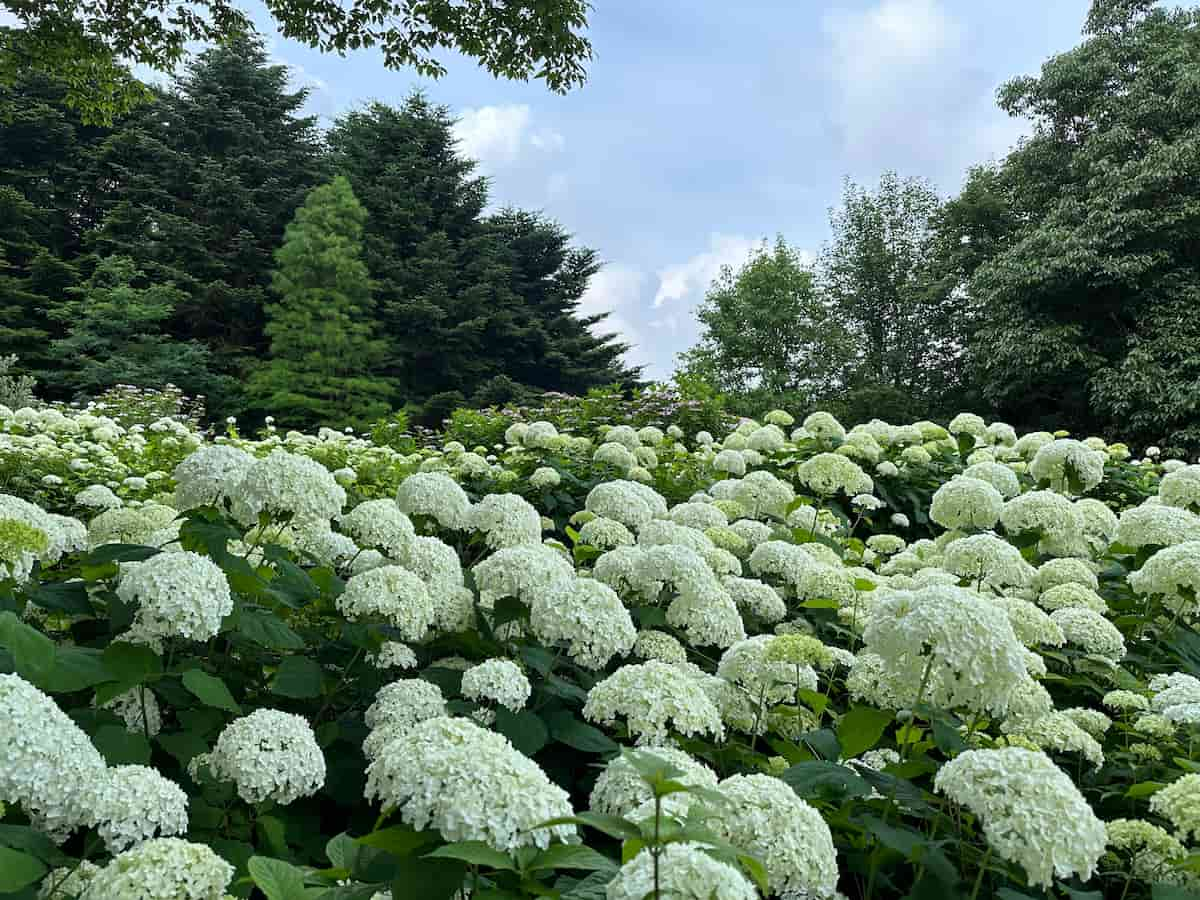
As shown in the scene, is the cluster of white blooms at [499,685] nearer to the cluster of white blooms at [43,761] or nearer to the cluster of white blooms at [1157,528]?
the cluster of white blooms at [43,761]

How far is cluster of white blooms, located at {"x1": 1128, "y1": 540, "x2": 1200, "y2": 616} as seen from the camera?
2920mm

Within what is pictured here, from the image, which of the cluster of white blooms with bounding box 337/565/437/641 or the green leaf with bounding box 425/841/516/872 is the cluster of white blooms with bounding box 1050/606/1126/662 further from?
the green leaf with bounding box 425/841/516/872

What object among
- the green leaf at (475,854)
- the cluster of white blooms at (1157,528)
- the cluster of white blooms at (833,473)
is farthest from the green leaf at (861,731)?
the cluster of white blooms at (833,473)

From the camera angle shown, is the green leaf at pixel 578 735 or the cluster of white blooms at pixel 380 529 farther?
the cluster of white blooms at pixel 380 529

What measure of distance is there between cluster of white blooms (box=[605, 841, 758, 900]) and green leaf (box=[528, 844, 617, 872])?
66mm

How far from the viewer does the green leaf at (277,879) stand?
45.4 inches

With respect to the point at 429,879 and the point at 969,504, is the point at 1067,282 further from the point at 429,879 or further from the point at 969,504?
the point at 429,879

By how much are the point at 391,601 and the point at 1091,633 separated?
2295mm

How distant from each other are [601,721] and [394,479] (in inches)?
199

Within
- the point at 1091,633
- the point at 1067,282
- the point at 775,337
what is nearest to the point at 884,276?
the point at 775,337

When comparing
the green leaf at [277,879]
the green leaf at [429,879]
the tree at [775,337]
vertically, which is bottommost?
the green leaf at [277,879]

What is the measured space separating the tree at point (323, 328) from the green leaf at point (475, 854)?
23030mm

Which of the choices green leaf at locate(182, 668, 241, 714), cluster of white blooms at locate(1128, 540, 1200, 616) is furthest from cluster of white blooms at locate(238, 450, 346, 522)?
cluster of white blooms at locate(1128, 540, 1200, 616)

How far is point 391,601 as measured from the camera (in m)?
2.21
